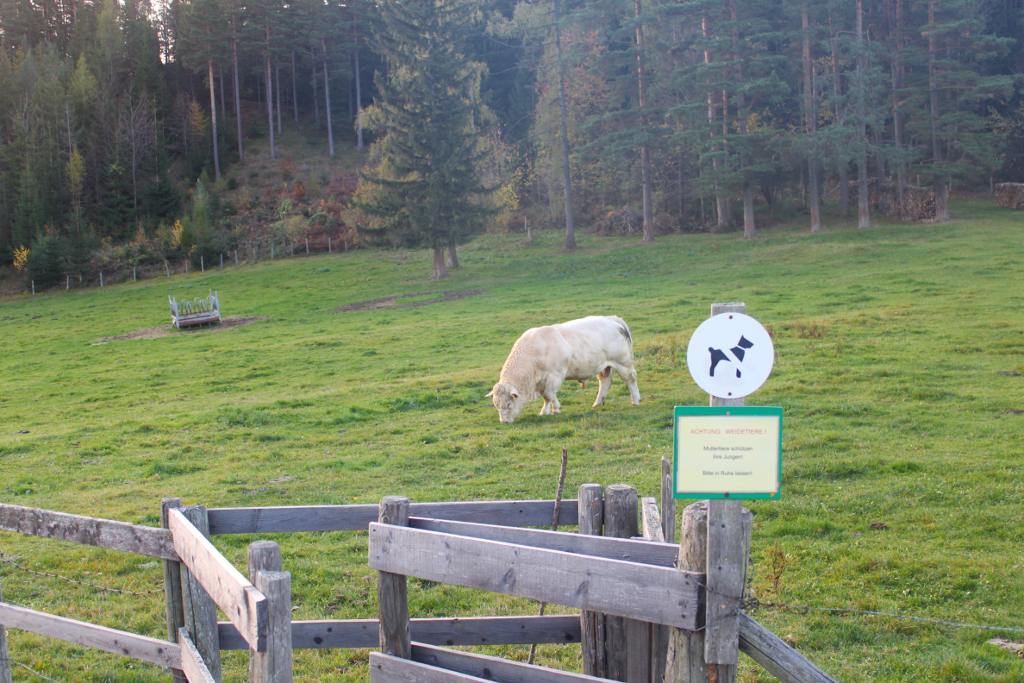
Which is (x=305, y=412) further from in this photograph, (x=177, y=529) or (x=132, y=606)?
(x=177, y=529)

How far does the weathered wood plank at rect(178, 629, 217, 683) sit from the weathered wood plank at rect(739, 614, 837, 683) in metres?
2.51

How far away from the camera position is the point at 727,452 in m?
3.12

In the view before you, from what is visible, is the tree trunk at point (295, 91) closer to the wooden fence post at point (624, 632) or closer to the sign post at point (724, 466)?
Result: the wooden fence post at point (624, 632)

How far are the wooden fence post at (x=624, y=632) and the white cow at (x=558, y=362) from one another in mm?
9109

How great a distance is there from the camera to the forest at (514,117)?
39031mm

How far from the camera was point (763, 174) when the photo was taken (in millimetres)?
43250

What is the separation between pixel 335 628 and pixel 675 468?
9.25 feet

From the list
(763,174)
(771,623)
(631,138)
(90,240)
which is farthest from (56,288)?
(771,623)

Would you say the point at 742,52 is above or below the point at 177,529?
above

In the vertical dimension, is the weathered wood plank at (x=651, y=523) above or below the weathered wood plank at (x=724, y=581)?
below

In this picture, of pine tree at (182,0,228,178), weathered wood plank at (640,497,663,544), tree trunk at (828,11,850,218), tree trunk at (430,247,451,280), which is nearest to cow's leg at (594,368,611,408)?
weathered wood plank at (640,497,663,544)

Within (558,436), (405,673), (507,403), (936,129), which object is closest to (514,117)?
(936,129)

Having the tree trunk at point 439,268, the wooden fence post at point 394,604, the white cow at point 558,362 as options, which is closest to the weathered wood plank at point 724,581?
the wooden fence post at point 394,604

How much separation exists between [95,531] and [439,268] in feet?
113
